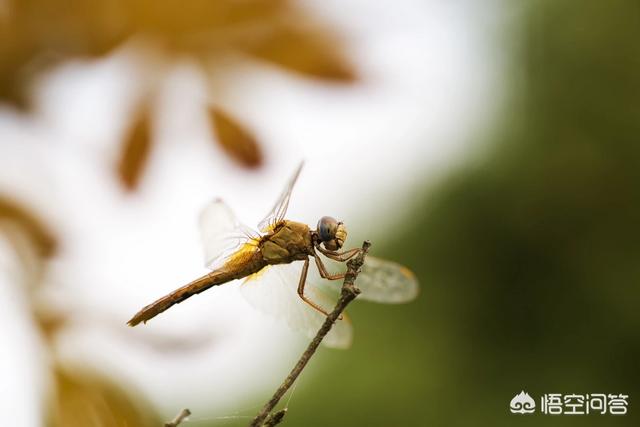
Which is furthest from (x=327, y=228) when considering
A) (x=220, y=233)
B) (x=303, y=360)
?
(x=303, y=360)

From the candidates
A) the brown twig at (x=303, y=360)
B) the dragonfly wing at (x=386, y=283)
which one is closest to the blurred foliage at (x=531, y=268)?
the dragonfly wing at (x=386, y=283)

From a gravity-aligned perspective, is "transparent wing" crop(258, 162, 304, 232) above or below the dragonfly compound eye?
above

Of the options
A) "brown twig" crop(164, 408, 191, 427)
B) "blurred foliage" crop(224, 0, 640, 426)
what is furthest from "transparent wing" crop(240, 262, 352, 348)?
"brown twig" crop(164, 408, 191, 427)

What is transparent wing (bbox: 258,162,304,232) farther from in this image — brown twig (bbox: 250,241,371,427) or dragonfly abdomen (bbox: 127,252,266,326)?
brown twig (bbox: 250,241,371,427)

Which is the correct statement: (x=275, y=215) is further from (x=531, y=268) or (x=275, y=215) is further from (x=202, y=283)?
(x=531, y=268)

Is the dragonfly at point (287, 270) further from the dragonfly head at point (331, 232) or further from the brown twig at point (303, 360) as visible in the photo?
the brown twig at point (303, 360)

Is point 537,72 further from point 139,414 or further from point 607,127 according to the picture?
point 139,414

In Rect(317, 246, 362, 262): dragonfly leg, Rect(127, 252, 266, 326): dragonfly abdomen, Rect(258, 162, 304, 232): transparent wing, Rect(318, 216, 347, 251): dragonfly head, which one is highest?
Rect(258, 162, 304, 232): transparent wing
